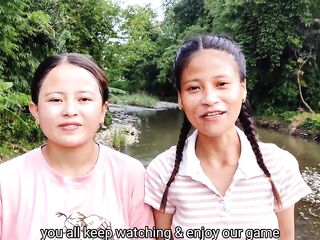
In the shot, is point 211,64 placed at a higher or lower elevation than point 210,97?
higher

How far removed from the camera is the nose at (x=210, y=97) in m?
1.52

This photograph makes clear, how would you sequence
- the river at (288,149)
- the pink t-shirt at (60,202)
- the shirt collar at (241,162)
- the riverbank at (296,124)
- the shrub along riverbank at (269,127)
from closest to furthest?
the pink t-shirt at (60,202)
the shirt collar at (241,162)
the river at (288,149)
the shrub along riverbank at (269,127)
the riverbank at (296,124)

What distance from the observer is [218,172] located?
Result: 1632 millimetres

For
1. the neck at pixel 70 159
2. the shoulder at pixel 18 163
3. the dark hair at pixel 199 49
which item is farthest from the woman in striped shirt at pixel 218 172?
the shoulder at pixel 18 163

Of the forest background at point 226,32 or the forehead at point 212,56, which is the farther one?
the forest background at point 226,32

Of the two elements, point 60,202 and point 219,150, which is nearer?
point 60,202

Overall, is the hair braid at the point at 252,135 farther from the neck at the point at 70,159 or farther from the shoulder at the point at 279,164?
the neck at the point at 70,159

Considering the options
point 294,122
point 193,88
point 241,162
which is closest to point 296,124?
point 294,122

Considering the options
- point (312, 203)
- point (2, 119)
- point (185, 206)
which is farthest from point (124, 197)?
point (2, 119)

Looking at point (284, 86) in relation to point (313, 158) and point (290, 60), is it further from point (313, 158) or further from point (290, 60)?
point (313, 158)

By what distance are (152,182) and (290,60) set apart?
50.8ft

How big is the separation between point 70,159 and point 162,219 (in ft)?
1.52

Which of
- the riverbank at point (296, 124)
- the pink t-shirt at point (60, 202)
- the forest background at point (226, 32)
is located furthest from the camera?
the riverbank at point (296, 124)

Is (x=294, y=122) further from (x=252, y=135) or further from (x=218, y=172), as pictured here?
(x=218, y=172)
